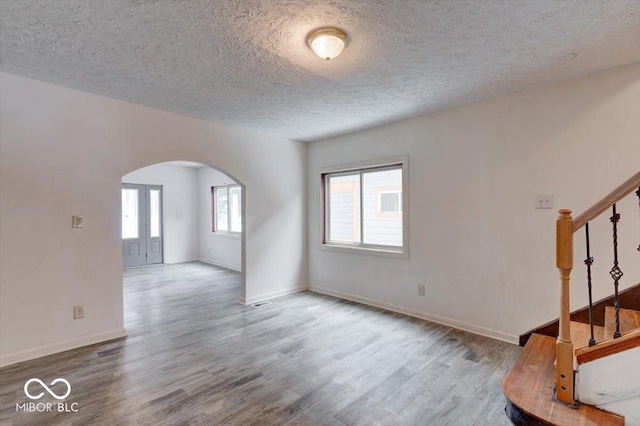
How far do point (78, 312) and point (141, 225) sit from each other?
4.86 m

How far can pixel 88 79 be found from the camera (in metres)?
2.78

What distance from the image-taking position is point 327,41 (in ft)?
6.69

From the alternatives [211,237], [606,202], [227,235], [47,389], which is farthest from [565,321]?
[211,237]

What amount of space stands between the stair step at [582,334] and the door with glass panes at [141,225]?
800cm

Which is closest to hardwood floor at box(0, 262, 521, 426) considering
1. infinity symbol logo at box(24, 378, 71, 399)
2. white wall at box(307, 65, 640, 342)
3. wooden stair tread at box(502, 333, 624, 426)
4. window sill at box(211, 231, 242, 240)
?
infinity symbol logo at box(24, 378, 71, 399)

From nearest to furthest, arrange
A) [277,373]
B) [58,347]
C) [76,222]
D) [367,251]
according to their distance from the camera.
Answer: [277,373], [58,347], [76,222], [367,251]

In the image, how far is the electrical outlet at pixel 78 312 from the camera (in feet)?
9.88

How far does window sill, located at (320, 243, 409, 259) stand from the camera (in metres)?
4.03

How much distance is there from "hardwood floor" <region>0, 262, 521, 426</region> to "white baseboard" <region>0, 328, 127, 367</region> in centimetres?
8

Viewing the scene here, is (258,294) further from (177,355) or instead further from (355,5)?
(355,5)

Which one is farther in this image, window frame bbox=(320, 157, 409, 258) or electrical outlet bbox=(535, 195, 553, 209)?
window frame bbox=(320, 157, 409, 258)

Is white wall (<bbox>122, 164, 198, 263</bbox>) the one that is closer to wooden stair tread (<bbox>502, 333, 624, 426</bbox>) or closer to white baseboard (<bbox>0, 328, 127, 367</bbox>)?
white baseboard (<bbox>0, 328, 127, 367</bbox>)

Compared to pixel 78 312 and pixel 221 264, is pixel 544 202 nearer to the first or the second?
pixel 78 312

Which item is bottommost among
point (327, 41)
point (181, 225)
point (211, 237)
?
point (211, 237)
